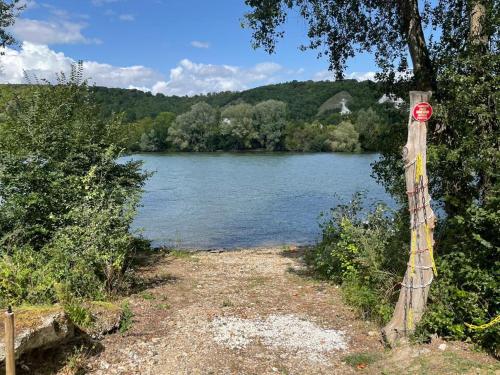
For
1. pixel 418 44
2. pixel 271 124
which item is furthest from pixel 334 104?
pixel 418 44

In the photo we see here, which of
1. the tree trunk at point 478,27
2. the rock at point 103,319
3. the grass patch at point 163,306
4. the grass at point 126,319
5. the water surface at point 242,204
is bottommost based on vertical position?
the water surface at point 242,204

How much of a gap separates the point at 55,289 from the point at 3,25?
11.1 meters

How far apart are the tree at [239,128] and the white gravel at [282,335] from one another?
240 ft

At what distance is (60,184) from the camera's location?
31.6 ft

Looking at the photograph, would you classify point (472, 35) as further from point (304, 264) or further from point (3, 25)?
point (3, 25)

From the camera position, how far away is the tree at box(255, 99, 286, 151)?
7988 cm

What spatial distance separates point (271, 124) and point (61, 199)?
7161 cm

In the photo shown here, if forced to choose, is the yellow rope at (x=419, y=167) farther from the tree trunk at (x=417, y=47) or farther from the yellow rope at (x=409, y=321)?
the tree trunk at (x=417, y=47)

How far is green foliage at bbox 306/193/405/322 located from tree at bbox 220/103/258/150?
7027cm

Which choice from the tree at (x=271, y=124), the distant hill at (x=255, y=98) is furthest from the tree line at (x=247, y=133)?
the distant hill at (x=255, y=98)

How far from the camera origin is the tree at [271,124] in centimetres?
7988

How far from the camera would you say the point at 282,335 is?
22.4ft

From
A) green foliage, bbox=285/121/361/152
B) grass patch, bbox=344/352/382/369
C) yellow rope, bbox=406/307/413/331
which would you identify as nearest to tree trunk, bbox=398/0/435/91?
yellow rope, bbox=406/307/413/331

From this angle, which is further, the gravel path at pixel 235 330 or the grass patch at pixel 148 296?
the grass patch at pixel 148 296
